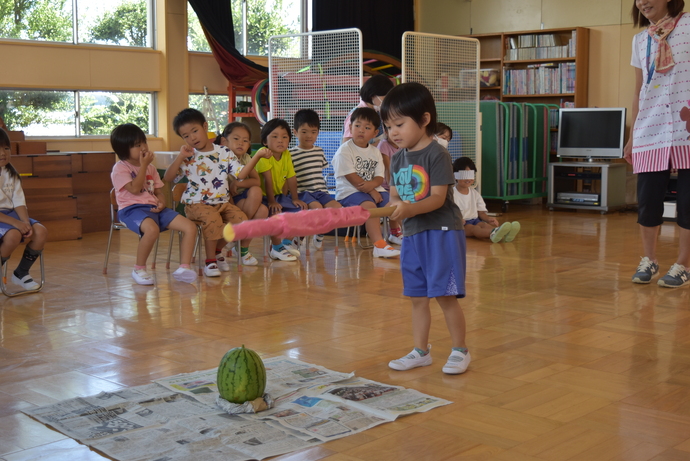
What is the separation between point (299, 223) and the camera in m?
1.89

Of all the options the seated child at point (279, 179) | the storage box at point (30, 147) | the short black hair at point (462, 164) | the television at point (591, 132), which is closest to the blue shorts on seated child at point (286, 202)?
the seated child at point (279, 179)

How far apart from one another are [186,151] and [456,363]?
221 centimetres

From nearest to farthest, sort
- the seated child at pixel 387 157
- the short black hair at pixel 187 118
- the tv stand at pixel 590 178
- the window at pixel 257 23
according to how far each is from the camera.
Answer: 1. the short black hair at pixel 187 118
2. the seated child at pixel 387 157
3. the tv stand at pixel 590 178
4. the window at pixel 257 23

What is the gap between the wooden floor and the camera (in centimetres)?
180

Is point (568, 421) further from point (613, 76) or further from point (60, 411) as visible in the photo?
point (613, 76)

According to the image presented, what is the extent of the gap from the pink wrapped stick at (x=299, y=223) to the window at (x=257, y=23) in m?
6.23

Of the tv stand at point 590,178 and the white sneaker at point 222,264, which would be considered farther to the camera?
the tv stand at point 590,178

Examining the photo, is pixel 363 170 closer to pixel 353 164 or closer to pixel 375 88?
pixel 353 164

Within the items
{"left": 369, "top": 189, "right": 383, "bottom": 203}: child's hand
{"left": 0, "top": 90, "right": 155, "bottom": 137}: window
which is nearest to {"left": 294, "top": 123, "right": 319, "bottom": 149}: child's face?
{"left": 369, "top": 189, "right": 383, "bottom": 203}: child's hand

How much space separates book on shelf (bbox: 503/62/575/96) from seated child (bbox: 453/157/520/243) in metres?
3.47

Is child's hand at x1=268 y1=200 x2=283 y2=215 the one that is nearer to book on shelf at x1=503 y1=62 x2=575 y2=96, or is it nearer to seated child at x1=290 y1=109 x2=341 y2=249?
seated child at x1=290 y1=109 x2=341 y2=249

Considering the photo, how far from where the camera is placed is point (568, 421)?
190 centimetres

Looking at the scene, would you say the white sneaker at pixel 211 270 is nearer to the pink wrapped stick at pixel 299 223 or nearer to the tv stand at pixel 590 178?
the pink wrapped stick at pixel 299 223

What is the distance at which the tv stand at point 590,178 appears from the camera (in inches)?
283
